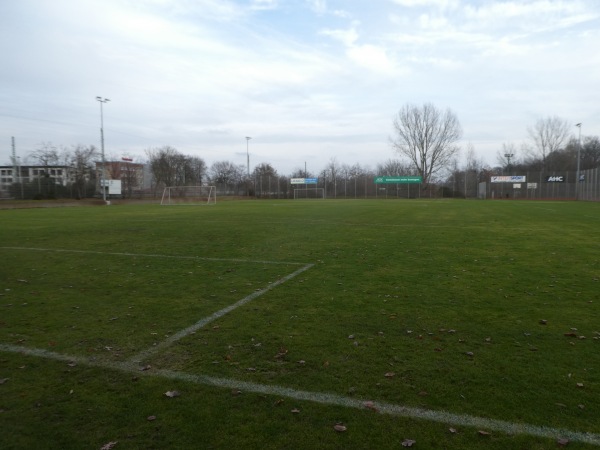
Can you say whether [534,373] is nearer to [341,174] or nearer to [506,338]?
[506,338]

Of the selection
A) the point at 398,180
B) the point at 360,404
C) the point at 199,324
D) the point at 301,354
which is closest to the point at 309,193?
the point at 398,180

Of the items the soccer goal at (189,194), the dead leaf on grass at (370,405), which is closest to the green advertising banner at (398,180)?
the soccer goal at (189,194)

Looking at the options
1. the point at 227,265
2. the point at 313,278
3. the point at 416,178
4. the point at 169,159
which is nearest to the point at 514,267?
the point at 313,278

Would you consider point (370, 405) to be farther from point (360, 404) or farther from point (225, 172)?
point (225, 172)

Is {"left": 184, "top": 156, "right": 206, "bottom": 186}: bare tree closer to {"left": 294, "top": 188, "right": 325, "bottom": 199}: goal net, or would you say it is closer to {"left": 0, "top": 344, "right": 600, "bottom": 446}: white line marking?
{"left": 294, "top": 188, "right": 325, "bottom": 199}: goal net

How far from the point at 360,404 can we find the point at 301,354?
100cm

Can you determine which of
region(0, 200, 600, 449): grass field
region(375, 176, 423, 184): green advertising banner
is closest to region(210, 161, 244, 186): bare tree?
region(375, 176, 423, 184): green advertising banner

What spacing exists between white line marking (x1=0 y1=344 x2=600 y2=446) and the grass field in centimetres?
1

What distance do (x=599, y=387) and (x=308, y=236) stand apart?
33.2 ft

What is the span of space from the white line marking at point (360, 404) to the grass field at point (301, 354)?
1 centimetres

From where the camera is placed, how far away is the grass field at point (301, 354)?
A: 2721mm

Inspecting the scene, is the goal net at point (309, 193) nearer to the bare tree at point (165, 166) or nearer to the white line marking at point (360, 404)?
the bare tree at point (165, 166)

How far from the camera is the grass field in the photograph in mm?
2721

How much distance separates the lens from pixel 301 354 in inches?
154
